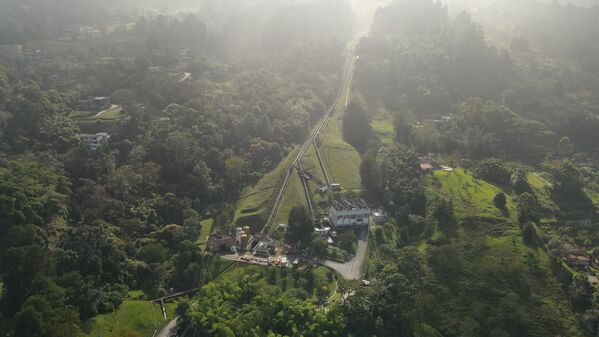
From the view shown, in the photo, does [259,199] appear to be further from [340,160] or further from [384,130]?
[384,130]

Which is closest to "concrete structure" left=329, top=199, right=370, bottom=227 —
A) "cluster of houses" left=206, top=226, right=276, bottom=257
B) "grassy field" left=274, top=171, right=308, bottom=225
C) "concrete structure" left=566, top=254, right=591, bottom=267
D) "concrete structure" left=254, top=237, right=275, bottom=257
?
"grassy field" left=274, top=171, right=308, bottom=225

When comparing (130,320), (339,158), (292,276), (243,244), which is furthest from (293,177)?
(130,320)

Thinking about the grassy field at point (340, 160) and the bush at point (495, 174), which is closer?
the grassy field at point (340, 160)

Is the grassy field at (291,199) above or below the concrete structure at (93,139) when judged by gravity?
below

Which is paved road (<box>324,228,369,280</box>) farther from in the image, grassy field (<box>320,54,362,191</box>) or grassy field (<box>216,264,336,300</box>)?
grassy field (<box>320,54,362,191</box>)

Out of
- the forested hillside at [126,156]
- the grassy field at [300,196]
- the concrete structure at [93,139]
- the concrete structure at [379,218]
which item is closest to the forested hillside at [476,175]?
the concrete structure at [379,218]

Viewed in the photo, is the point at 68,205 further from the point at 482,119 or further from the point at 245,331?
the point at 482,119

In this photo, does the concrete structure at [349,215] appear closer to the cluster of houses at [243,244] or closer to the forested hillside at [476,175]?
the forested hillside at [476,175]
